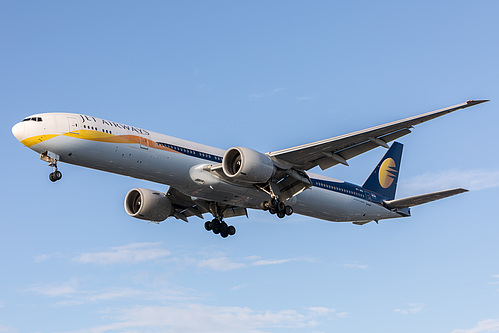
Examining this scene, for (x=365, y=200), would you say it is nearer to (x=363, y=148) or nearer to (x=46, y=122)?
(x=363, y=148)

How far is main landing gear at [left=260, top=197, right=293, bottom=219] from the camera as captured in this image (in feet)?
111

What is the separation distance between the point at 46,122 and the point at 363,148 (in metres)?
15.7

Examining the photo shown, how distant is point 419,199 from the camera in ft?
125

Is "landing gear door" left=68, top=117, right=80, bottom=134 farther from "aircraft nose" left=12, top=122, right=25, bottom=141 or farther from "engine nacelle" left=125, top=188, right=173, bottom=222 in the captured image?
"engine nacelle" left=125, top=188, right=173, bottom=222

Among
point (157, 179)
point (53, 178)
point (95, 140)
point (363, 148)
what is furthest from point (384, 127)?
point (53, 178)

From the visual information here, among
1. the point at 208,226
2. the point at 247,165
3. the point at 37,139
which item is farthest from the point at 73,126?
the point at 208,226

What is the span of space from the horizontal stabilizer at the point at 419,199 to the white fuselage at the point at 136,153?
6.56 meters

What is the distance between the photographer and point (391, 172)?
44406 millimetres

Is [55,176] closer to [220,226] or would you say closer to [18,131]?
[18,131]

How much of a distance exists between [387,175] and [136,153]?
1980 centimetres

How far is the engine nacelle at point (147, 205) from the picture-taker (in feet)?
124

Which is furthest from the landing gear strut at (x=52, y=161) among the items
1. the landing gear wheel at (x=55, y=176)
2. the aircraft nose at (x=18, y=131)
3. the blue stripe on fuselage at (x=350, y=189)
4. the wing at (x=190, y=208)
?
the blue stripe on fuselage at (x=350, y=189)

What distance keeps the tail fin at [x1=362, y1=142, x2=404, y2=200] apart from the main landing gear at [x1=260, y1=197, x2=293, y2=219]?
8.98 metres

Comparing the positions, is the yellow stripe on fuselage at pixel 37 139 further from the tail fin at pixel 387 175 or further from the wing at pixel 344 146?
the tail fin at pixel 387 175
